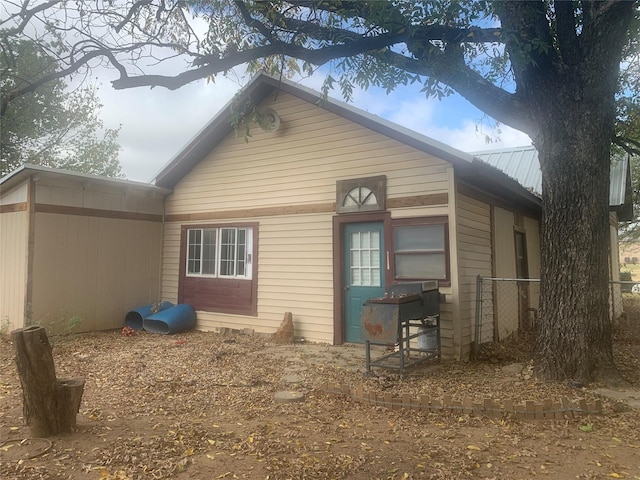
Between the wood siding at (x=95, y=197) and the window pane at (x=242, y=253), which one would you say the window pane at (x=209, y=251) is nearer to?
the window pane at (x=242, y=253)

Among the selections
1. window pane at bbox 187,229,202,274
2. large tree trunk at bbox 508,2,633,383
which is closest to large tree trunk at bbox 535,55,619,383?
large tree trunk at bbox 508,2,633,383

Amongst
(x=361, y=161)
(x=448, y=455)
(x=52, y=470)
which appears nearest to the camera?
(x=52, y=470)

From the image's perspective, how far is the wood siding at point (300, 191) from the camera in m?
7.91

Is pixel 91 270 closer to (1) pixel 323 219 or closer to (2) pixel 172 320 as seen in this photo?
(2) pixel 172 320

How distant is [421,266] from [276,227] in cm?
327

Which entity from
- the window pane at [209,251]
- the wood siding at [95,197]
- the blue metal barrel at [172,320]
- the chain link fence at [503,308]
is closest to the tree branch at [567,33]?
the chain link fence at [503,308]

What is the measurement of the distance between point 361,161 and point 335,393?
14.7ft

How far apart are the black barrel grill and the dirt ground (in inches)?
12.1

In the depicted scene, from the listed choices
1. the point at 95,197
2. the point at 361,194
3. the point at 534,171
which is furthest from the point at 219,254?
the point at 534,171

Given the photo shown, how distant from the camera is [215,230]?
10.5 m

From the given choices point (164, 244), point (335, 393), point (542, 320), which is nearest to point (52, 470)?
point (335, 393)

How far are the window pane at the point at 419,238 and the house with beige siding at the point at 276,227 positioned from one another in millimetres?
23

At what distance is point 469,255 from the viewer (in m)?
7.77

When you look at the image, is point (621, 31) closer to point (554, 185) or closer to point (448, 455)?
point (554, 185)
